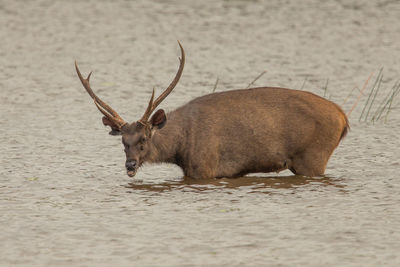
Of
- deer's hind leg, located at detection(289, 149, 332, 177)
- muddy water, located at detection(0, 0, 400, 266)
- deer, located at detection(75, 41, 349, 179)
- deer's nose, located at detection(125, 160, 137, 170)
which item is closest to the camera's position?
muddy water, located at detection(0, 0, 400, 266)

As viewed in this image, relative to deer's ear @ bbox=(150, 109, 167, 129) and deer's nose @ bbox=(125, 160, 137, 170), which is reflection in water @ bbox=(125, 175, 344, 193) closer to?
deer's nose @ bbox=(125, 160, 137, 170)

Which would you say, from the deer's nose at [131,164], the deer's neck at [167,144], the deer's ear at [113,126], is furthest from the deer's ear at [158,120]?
the deer's nose at [131,164]

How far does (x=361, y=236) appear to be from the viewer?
980 cm

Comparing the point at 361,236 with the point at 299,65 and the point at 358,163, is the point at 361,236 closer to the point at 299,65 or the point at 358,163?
the point at 358,163

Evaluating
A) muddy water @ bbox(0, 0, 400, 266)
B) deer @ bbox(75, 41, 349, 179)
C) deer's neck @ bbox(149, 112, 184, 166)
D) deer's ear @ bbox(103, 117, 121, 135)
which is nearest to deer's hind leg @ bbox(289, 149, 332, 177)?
deer @ bbox(75, 41, 349, 179)

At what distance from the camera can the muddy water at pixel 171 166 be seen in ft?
31.4

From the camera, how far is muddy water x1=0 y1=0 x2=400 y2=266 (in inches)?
377

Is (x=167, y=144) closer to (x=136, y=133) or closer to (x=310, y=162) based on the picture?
(x=136, y=133)

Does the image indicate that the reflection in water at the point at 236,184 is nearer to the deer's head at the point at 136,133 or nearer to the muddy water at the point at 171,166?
the muddy water at the point at 171,166

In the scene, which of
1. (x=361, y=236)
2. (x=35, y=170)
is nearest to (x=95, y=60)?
(x=35, y=170)

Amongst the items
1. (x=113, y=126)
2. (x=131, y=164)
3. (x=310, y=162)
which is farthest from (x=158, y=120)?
(x=310, y=162)

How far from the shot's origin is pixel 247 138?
12.4 meters

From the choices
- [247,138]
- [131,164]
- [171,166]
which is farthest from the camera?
[171,166]

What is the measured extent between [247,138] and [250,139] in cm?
4
